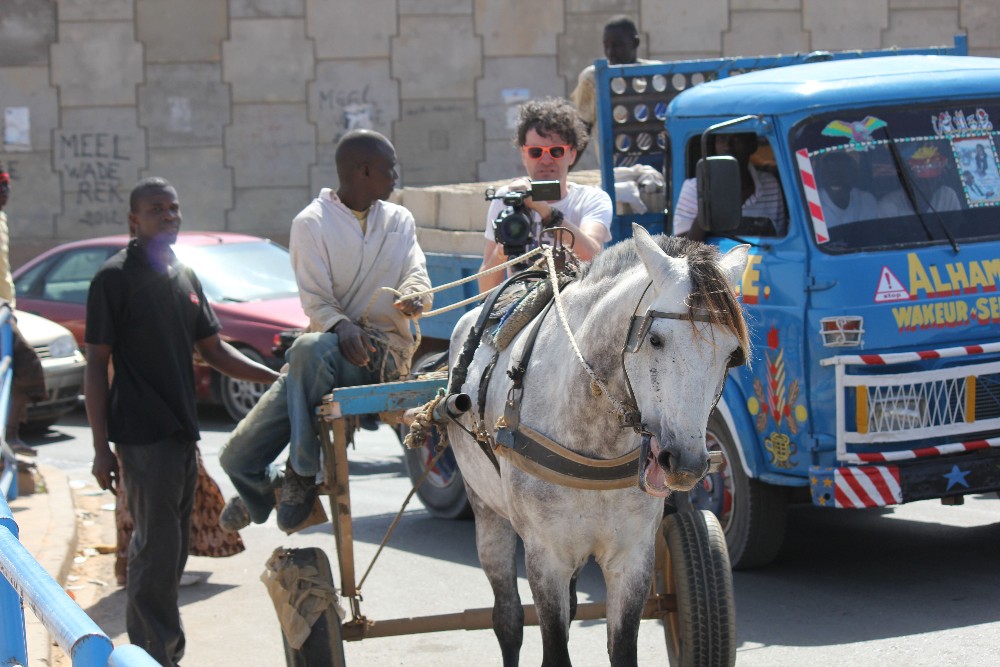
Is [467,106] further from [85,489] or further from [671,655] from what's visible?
[671,655]

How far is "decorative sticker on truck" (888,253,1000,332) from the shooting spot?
21.3 ft

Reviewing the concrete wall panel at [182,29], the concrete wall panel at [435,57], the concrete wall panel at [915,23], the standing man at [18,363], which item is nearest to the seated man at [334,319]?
the standing man at [18,363]

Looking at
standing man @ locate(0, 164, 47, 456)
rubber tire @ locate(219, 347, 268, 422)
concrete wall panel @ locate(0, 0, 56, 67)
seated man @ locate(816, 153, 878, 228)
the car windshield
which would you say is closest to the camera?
seated man @ locate(816, 153, 878, 228)

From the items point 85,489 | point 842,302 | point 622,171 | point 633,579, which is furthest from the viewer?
point 85,489

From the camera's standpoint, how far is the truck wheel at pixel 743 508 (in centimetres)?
701

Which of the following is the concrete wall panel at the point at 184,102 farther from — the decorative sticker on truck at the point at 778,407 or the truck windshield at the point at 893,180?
the decorative sticker on truck at the point at 778,407

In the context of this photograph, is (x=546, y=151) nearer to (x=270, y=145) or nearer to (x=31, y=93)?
(x=270, y=145)

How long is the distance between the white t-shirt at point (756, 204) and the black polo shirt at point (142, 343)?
274cm

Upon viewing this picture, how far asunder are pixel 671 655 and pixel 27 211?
1507 centimetres

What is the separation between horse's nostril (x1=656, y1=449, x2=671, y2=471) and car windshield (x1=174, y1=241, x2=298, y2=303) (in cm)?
932

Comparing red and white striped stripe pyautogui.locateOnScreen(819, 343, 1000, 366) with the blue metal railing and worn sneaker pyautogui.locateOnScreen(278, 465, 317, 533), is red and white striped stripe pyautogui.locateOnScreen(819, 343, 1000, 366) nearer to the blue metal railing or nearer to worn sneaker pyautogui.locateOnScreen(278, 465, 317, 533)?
worn sneaker pyautogui.locateOnScreen(278, 465, 317, 533)

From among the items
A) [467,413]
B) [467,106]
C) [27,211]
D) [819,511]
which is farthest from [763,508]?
[27,211]

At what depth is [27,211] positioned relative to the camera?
713 inches

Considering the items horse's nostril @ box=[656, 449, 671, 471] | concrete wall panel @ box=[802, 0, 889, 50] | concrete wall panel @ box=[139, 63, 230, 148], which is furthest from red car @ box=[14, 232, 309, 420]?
concrete wall panel @ box=[802, 0, 889, 50]
